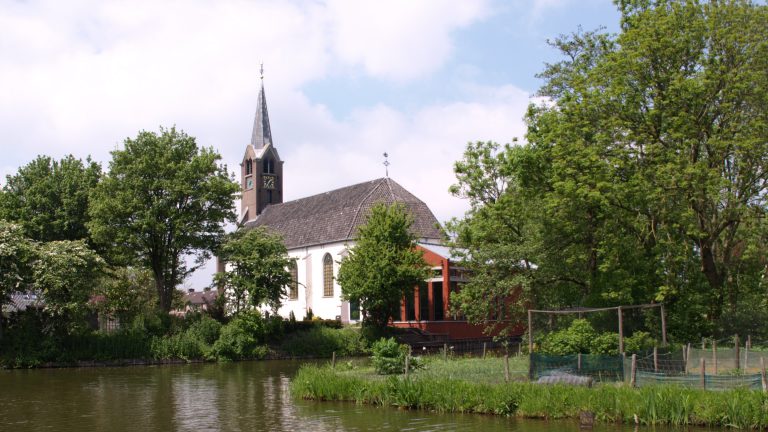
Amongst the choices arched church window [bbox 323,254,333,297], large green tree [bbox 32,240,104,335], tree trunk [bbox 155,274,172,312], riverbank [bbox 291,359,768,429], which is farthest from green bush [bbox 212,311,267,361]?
riverbank [bbox 291,359,768,429]

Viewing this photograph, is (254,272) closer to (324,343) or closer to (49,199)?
(324,343)

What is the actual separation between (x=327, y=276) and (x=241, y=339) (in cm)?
1936

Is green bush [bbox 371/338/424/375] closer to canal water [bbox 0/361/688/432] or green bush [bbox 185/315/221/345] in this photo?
canal water [bbox 0/361/688/432]

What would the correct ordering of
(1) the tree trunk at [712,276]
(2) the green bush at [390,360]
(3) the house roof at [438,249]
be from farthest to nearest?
(3) the house roof at [438,249] < (1) the tree trunk at [712,276] < (2) the green bush at [390,360]

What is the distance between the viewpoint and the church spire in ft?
267

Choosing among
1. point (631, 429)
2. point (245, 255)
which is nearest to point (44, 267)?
point (245, 255)

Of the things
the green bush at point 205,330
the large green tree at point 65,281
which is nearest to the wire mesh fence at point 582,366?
the large green tree at point 65,281

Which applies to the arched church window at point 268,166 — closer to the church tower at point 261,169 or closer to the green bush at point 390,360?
the church tower at point 261,169

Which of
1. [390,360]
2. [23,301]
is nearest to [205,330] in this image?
[23,301]

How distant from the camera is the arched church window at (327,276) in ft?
204

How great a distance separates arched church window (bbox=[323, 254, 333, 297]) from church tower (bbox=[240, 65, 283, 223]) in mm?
20274

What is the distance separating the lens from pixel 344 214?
63000mm

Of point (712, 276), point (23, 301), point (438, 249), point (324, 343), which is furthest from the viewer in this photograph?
point (438, 249)

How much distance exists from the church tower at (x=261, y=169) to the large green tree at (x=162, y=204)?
102 feet
